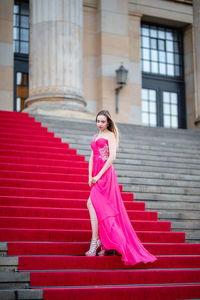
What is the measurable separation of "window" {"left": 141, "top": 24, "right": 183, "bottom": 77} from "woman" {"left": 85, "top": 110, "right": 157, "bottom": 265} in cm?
1364

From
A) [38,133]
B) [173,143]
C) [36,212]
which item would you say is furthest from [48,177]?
[173,143]

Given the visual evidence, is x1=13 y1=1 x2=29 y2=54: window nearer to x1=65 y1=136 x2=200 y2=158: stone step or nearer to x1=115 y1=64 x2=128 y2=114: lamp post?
x1=115 y1=64 x2=128 y2=114: lamp post

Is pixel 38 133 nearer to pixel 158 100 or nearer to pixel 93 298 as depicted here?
pixel 93 298

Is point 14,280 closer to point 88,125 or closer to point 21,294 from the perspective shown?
point 21,294

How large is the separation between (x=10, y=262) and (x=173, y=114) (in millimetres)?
15017

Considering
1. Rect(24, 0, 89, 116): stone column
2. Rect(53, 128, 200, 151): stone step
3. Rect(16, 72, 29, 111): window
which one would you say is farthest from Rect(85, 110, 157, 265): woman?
Rect(16, 72, 29, 111): window

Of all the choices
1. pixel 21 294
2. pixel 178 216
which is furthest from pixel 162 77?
pixel 21 294

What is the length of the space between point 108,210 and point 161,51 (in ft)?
48.6

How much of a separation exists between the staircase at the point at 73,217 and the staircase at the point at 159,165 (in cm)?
2

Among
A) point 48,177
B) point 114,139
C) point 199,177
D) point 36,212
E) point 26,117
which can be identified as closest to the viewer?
point 114,139

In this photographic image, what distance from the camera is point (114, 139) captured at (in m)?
6.53

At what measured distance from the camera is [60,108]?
13109mm

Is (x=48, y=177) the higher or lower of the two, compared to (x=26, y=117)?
lower

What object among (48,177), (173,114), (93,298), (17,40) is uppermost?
(17,40)
